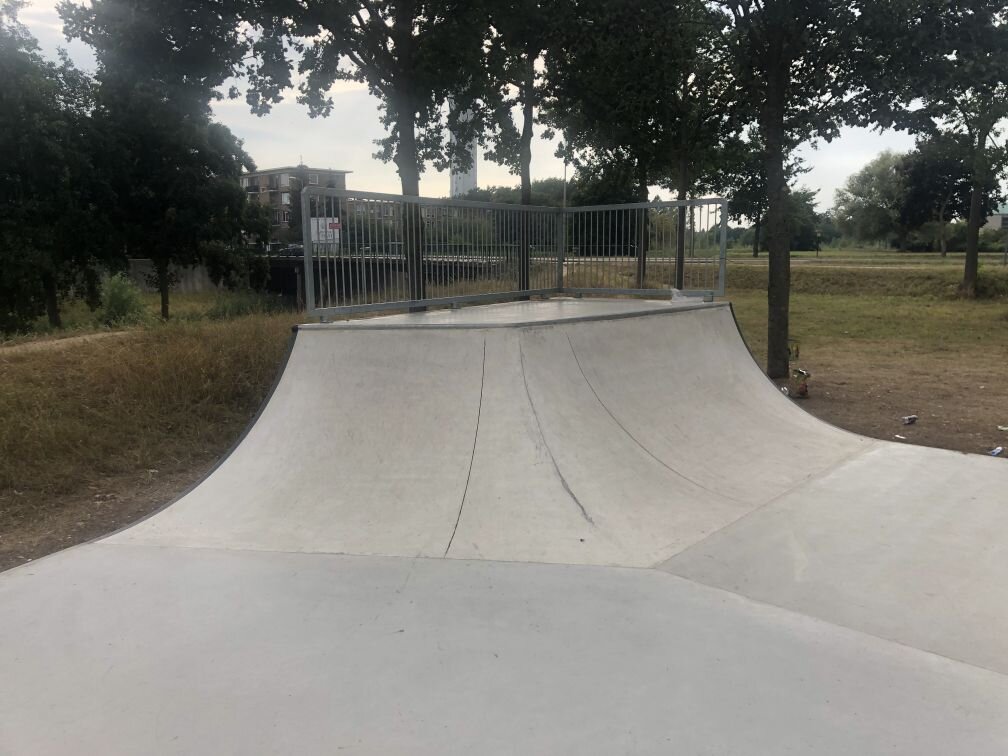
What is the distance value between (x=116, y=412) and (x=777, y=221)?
8.82 metres

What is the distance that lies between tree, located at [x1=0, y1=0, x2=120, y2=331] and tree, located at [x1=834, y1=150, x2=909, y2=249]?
54.1m

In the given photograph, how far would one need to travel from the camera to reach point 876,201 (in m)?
67.4

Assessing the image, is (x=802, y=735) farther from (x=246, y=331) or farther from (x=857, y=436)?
(x=246, y=331)

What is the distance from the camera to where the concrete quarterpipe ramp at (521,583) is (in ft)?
7.86

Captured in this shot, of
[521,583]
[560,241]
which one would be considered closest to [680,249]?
[560,241]

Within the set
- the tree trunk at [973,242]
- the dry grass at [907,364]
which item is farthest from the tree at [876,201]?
the dry grass at [907,364]

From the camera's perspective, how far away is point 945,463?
5.68 m

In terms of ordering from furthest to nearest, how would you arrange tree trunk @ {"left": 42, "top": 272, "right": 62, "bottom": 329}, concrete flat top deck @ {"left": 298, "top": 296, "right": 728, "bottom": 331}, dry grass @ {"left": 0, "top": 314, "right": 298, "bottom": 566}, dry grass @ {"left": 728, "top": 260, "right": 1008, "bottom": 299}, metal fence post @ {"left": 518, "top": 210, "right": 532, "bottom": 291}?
dry grass @ {"left": 728, "top": 260, "right": 1008, "bottom": 299}, tree trunk @ {"left": 42, "top": 272, "right": 62, "bottom": 329}, metal fence post @ {"left": 518, "top": 210, "right": 532, "bottom": 291}, dry grass @ {"left": 0, "top": 314, "right": 298, "bottom": 566}, concrete flat top deck @ {"left": 298, "top": 296, "right": 728, "bottom": 331}

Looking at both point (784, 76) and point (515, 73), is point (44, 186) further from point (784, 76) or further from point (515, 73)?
point (784, 76)

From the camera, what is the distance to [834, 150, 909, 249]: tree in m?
59.5

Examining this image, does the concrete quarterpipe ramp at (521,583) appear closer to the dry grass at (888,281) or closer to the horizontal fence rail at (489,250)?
the horizontal fence rail at (489,250)

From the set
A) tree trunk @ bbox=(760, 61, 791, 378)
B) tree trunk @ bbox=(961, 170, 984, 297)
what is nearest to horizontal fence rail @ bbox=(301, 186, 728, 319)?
tree trunk @ bbox=(760, 61, 791, 378)

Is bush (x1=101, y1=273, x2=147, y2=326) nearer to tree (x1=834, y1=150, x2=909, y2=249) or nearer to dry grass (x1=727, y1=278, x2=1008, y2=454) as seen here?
dry grass (x1=727, y1=278, x2=1008, y2=454)

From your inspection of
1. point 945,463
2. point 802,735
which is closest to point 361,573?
point 802,735
